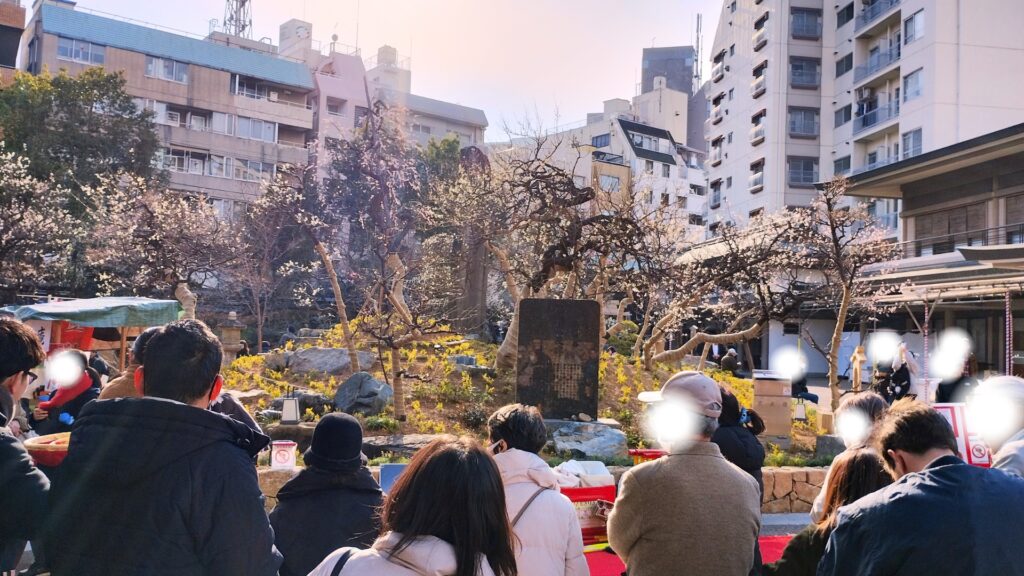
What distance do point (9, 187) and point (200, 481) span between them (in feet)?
71.3

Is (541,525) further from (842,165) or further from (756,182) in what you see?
(756,182)

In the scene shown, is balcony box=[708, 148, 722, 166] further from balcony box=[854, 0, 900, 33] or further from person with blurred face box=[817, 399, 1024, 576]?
person with blurred face box=[817, 399, 1024, 576]

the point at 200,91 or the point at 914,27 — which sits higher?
the point at 914,27

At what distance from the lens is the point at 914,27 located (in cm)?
3188

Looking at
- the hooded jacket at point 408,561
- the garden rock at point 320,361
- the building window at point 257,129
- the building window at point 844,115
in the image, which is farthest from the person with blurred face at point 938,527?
the building window at point 844,115

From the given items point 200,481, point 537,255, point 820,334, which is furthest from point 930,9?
point 200,481

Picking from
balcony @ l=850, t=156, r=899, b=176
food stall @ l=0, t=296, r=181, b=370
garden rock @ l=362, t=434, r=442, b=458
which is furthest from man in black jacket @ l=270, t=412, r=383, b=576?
balcony @ l=850, t=156, r=899, b=176

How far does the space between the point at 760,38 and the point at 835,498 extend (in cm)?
4478

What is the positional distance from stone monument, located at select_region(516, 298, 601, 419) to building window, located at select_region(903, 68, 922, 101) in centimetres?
2813

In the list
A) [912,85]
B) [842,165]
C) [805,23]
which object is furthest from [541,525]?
[805,23]

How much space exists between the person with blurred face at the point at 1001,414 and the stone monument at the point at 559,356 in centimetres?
738

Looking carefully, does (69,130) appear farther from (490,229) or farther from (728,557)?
(728,557)

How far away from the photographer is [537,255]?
1641 centimetres

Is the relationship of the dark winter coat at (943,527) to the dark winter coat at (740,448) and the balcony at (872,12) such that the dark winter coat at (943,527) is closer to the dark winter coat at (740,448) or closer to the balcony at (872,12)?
the dark winter coat at (740,448)
